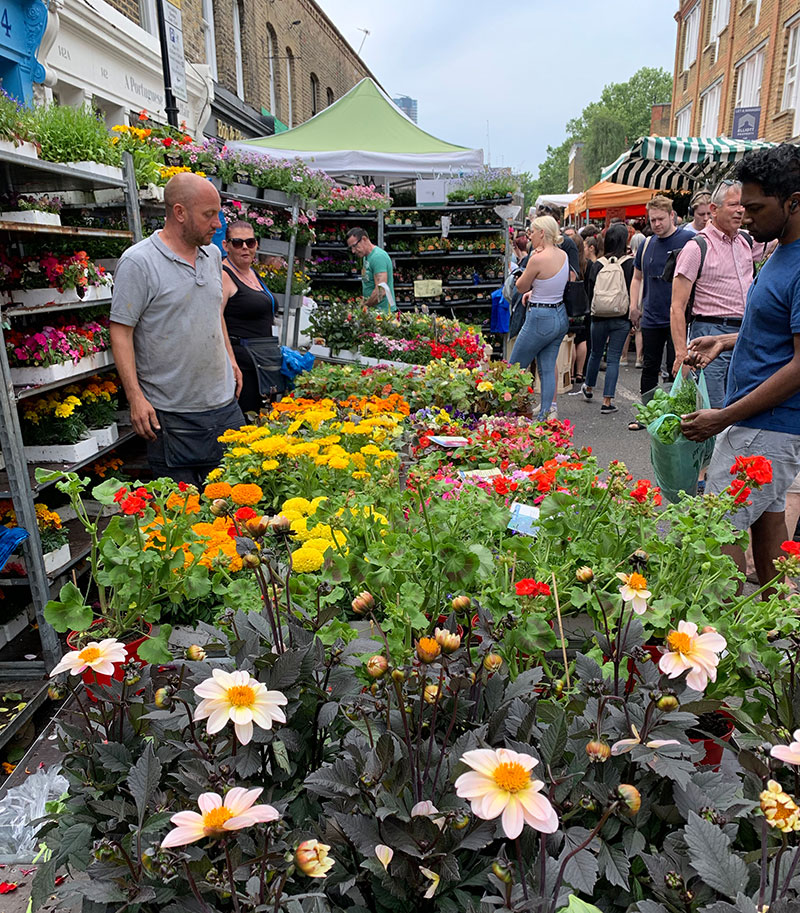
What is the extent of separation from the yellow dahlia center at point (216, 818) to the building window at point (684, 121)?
108 feet

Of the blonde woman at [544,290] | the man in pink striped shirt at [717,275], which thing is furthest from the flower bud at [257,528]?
the blonde woman at [544,290]

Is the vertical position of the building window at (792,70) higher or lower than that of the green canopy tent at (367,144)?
higher

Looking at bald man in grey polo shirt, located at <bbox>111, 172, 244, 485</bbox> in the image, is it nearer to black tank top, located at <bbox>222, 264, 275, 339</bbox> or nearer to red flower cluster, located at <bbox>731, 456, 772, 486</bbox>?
black tank top, located at <bbox>222, 264, 275, 339</bbox>

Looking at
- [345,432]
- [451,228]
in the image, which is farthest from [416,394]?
[451,228]

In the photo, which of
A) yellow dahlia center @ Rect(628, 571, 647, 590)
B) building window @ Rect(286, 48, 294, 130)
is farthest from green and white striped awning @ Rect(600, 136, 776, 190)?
yellow dahlia center @ Rect(628, 571, 647, 590)

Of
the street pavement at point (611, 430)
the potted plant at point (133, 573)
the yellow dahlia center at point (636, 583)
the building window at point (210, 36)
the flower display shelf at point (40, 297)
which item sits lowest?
the street pavement at point (611, 430)

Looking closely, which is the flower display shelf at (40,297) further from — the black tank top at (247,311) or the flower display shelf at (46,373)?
the black tank top at (247,311)

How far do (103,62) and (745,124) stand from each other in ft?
48.0

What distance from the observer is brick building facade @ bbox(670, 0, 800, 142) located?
19.0 metres

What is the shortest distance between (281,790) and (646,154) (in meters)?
13.1

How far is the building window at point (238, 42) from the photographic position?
13.5 meters

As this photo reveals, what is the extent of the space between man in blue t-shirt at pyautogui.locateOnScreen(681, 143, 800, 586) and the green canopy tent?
8340 millimetres

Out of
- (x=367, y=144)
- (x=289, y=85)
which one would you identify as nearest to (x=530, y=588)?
(x=367, y=144)

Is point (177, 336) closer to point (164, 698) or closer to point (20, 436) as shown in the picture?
point (20, 436)
